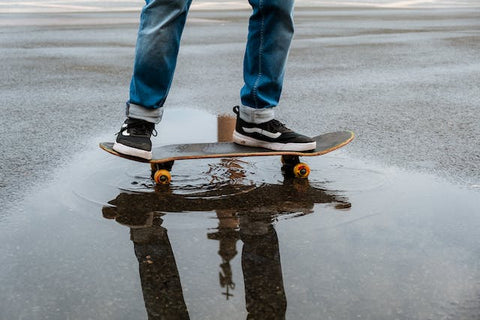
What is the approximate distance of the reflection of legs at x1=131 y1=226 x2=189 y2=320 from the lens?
7.11ft

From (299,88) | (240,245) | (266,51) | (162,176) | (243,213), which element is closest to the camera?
(240,245)

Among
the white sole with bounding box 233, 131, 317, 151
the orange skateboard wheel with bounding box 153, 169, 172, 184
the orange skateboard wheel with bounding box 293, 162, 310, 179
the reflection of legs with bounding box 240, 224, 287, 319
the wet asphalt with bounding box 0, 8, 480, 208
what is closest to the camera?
the reflection of legs with bounding box 240, 224, 287, 319

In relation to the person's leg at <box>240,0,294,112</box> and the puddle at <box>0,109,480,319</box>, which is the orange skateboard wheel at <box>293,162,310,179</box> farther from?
the person's leg at <box>240,0,294,112</box>

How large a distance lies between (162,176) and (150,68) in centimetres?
53

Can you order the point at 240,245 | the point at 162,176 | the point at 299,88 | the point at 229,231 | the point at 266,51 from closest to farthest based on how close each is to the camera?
the point at 240,245 < the point at 229,231 < the point at 162,176 < the point at 266,51 < the point at 299,88

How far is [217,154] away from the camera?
11.7 feet

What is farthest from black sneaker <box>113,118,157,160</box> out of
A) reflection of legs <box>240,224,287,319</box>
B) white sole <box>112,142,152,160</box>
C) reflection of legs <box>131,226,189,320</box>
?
reflection of legs <box>240,224,287,319</box>

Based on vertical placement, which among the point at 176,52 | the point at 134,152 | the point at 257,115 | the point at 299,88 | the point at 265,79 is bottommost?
the point at 299,88

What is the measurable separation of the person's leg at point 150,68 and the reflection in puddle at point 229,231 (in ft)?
1.09

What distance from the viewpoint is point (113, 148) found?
350 centimetres

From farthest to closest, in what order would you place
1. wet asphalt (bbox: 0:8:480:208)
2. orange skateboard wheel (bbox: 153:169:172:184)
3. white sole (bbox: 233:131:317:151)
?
wet asphalt (bbox: 0:8:480:208), white sole (bbox: 233:131:317:151), orange skateboard wheel (bbox: 153:169:172:184)

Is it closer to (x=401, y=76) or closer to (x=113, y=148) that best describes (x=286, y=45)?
(x=113, y=148)

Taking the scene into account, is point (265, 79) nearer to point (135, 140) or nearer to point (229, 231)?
point (135, 140)

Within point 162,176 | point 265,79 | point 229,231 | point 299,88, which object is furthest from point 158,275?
point 299,88
